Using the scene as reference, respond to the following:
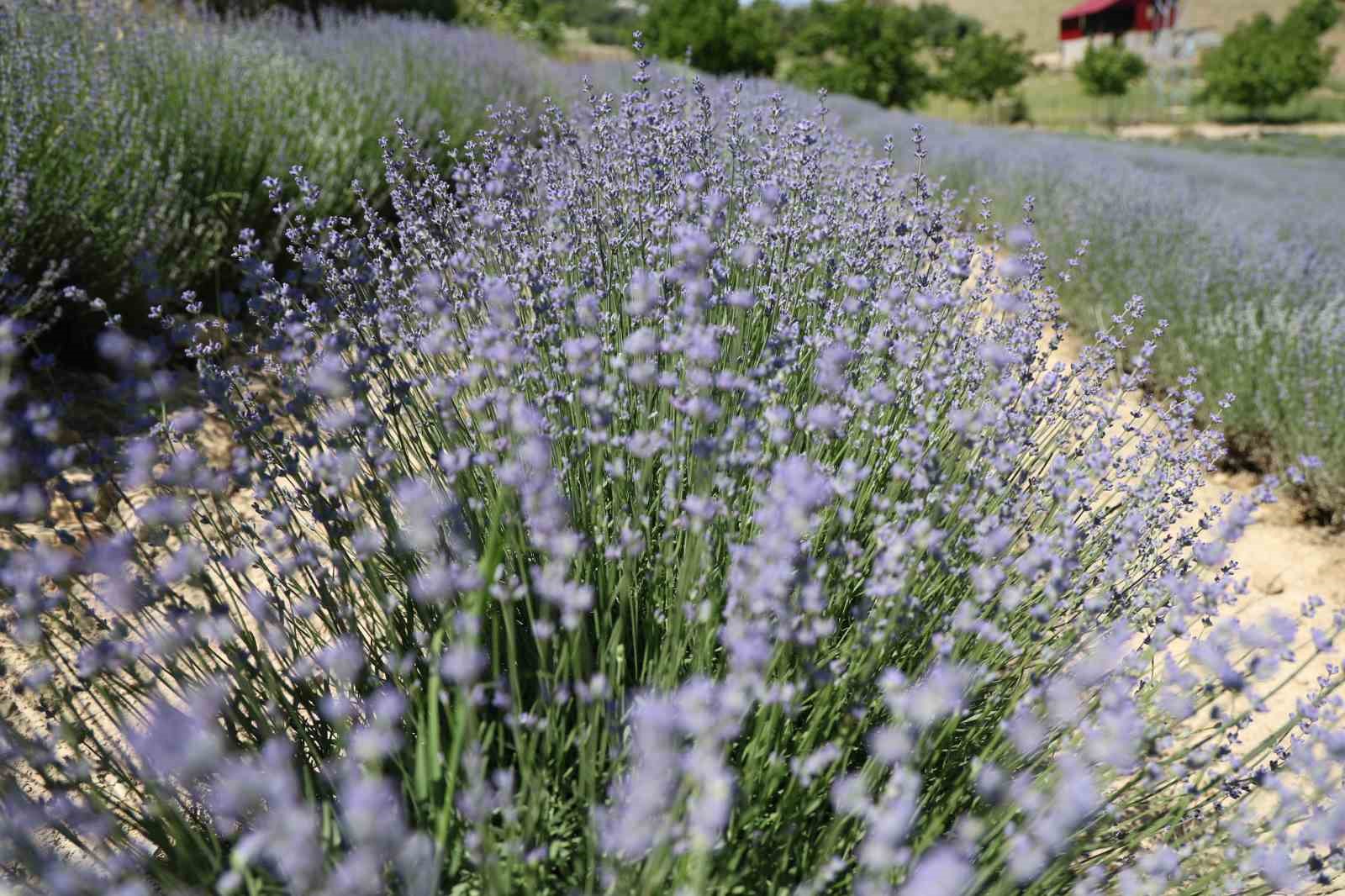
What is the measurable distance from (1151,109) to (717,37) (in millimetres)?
26523

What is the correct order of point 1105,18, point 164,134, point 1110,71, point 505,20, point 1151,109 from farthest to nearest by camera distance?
point 1105,18 < point 1151,109 < point 1110,71 < point 505,20 < point 164,134

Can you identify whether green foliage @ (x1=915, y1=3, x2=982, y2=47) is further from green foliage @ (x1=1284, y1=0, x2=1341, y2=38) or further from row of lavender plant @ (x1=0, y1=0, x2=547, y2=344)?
row of lavender plant @ (x1=0, y1=0, x2=547, y2=344)

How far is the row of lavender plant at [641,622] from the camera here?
3.34 feet

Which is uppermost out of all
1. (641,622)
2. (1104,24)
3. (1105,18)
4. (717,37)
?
(1105,18)

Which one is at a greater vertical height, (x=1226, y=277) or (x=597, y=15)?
(x=597, y=15)

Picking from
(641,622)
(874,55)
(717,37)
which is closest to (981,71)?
(874,55)

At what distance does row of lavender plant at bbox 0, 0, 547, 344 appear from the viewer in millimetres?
3316

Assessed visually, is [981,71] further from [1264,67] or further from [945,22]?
[945,22]

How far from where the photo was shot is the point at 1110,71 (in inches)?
1313

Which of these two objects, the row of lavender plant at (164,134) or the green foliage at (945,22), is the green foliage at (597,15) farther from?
the row of lavender plant at (164,134)

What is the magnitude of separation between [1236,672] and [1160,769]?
0.18 m

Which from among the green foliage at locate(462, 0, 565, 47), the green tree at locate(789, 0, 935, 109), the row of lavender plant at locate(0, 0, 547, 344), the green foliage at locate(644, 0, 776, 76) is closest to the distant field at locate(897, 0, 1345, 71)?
the green tree at locate(789, 0, 935, 109)

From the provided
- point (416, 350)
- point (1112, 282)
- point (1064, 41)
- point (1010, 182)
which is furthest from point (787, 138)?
point (1064, 41)

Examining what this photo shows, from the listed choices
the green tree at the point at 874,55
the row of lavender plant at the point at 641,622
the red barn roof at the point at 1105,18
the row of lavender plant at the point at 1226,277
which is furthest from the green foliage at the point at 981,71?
the row of lavender plant at the point at 641,622
